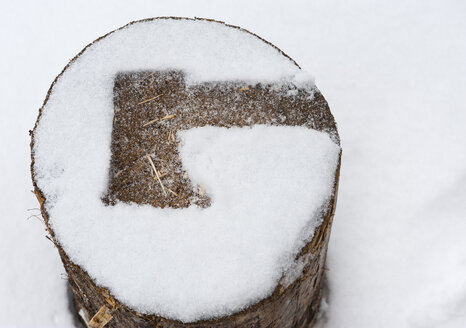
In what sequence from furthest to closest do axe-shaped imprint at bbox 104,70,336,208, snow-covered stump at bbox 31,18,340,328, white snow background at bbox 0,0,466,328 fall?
1. white snow background at bbox 0,0,466,328
2. axe-shaped imprint at bbox 104,70,336,208
3. snow-covered stump at bbox 31,18,340,328

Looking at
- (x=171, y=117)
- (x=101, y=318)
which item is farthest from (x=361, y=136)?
(x=101, y=318)

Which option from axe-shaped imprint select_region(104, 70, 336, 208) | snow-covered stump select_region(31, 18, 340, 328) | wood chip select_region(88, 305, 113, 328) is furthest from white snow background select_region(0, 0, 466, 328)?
axe-shaped imprint select_region(104, 70, 336, 208)

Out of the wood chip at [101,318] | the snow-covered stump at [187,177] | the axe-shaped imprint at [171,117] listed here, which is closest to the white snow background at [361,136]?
the snow-covered stump at [187,177]

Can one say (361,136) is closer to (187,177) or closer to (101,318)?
(187,177)

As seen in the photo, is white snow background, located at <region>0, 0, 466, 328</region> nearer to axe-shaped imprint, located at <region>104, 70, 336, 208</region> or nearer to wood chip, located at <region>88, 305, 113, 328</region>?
wood chip, located at <region>88, 305, 113, 328</region>

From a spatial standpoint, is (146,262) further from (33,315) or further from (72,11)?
(72,11)

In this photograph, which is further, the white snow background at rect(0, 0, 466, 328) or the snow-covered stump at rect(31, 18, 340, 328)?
the white snow background at rect(0, 0, 466, 328)

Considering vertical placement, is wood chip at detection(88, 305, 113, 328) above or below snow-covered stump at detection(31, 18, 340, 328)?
below
